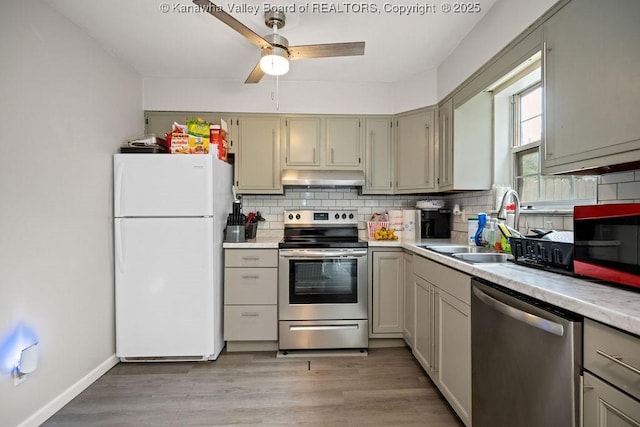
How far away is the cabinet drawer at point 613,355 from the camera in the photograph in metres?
0.80

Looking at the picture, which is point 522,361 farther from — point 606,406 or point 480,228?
point 480,228

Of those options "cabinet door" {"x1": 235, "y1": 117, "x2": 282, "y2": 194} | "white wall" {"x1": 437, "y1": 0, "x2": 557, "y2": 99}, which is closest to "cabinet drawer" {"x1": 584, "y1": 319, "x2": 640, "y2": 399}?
"white wall" {"x1": 437, "y1": 0, "x2": 557, "y2": 99}

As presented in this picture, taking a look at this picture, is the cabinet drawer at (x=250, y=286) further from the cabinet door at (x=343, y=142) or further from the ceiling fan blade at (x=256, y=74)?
the ceiling fan blade at (x=256, y=74)

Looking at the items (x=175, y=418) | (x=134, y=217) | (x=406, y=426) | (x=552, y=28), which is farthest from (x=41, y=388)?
(x=552, y=28)

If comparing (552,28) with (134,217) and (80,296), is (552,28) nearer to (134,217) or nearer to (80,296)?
(134,217)

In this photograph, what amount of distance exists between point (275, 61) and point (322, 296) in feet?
6.05

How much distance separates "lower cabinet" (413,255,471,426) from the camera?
5.43 feet

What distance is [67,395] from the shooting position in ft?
6.68

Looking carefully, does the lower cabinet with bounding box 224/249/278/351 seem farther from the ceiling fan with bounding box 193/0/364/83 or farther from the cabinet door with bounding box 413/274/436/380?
the ceiling fan with bounding box 193/0/364/83

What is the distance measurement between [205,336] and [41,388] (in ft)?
3.22

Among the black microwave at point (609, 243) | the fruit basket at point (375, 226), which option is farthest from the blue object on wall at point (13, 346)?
the black microwave at point (609, 243)

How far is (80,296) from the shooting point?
7.15ft

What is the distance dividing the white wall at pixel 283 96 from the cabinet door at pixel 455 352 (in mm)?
2004

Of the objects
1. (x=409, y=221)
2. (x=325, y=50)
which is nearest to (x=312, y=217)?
(x=409, y=221)
